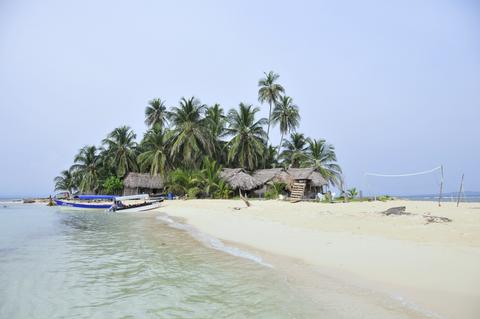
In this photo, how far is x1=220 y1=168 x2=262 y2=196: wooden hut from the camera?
28953 millimetres

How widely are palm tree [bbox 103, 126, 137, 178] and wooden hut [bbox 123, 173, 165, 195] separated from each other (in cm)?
261

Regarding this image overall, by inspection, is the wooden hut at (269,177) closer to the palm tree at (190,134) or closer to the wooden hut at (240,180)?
the wooden hut at (240,180)

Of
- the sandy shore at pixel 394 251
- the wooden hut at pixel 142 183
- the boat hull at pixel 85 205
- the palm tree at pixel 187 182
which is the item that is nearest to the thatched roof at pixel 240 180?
the palm tree at pixel 187 182

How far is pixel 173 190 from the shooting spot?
31.5 meters

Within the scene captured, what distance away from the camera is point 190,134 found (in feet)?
104

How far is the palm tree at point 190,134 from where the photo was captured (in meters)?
31.3

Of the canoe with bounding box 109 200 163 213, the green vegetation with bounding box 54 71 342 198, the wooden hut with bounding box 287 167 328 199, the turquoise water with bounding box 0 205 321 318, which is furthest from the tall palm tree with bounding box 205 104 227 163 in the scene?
the turquoise water with bounding box 0 205 321 318

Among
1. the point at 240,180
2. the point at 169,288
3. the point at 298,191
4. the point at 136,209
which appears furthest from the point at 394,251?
the point at 240,180

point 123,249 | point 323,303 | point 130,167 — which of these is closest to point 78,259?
point 123,249

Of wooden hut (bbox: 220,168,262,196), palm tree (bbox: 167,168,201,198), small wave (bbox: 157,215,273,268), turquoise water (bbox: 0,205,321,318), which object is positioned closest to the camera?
turquoise water (bbox: 0,205,321,318)

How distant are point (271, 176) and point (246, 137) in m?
5.45

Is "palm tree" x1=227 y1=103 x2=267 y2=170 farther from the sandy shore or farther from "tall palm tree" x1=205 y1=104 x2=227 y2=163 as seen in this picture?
the sandy shore

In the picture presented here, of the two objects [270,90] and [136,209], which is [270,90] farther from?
[136,209]

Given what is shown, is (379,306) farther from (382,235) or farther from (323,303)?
(382,235)
